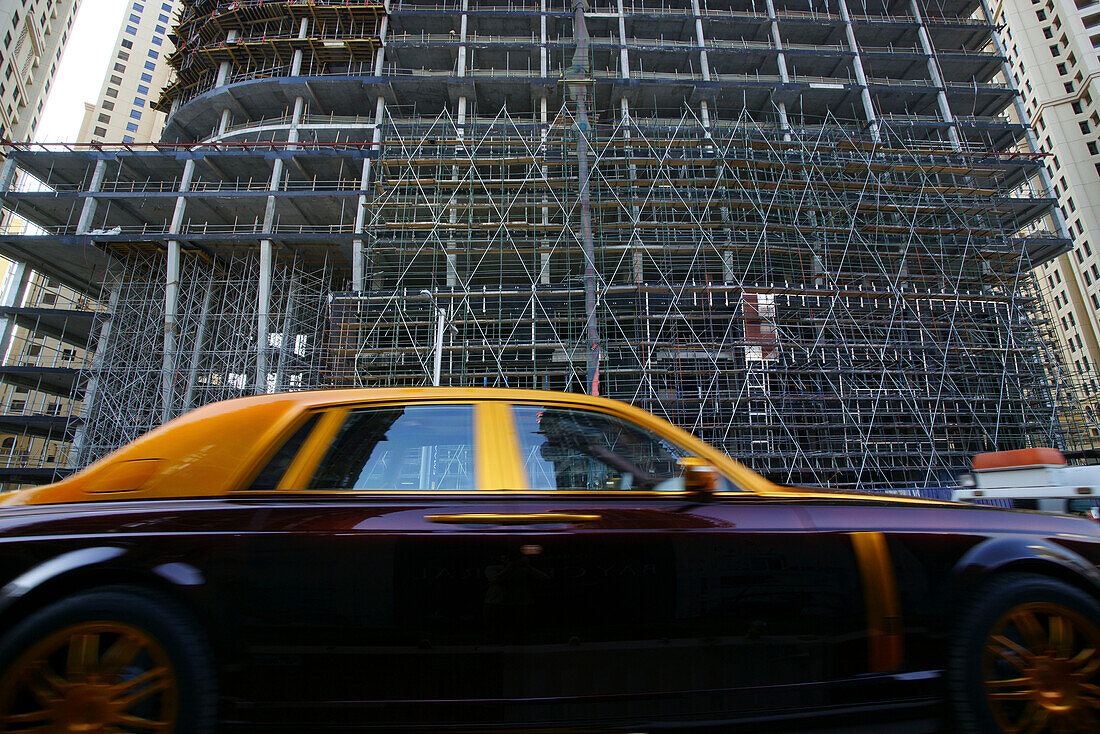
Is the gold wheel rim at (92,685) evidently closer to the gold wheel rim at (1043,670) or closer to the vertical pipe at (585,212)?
the gold wheel rim at (1043,670)

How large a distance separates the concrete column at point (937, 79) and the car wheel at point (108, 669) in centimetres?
3024

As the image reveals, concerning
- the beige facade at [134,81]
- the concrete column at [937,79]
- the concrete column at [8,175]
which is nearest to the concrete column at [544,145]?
the concrete column at [937,79]

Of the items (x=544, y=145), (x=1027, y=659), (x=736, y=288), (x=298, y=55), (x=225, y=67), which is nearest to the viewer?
(x=1027, y=659)

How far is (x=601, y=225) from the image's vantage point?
19.1 m

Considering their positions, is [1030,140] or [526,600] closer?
[526,600]

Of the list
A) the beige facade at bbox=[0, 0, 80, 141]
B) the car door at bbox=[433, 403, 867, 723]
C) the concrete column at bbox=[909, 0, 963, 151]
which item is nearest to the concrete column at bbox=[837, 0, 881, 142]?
the concrete column at bbox=[909, 0, 963, 151]

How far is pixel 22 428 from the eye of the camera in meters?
25.1

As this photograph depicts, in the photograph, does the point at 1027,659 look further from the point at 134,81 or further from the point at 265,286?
the point at 134,81

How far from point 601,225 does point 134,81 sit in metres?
93.9

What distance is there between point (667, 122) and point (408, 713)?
25.5 meters

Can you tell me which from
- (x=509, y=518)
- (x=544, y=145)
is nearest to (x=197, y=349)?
(x=544, y=145)

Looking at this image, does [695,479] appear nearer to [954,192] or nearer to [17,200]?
[954,192]

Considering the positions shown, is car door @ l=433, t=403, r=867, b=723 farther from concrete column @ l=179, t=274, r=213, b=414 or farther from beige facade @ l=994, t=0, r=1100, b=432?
beige facade @ l=994, t=0, r=1100, b=432

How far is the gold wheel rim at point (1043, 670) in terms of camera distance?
6.46 feet
